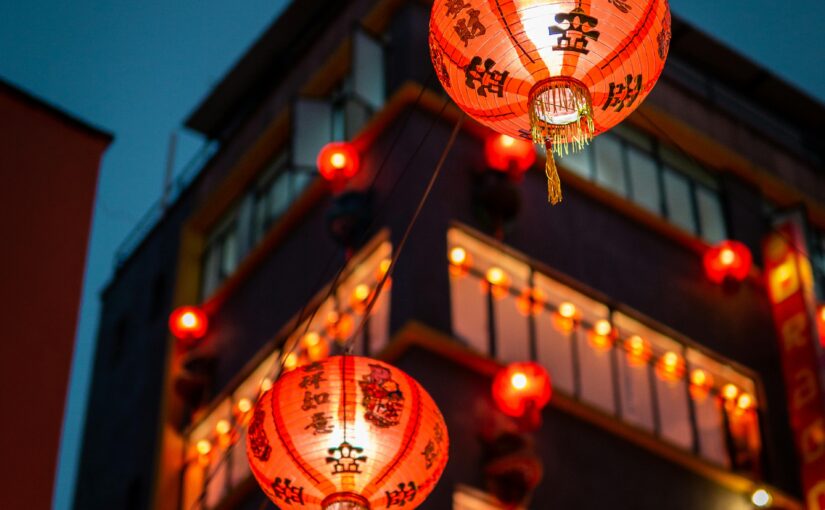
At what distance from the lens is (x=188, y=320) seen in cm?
1902

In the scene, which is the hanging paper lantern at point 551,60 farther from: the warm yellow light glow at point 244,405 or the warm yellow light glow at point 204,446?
the warm yellow light glow at point 204,446

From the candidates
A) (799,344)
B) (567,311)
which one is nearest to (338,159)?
(567,311)

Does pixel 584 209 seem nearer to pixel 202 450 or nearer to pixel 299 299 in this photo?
pixel 299 299

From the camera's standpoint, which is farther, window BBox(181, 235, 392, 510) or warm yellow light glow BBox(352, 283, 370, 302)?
warm yellow light glow BBox(352, 283, 370, 302)

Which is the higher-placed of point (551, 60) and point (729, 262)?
point (729, 262)

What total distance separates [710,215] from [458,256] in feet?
16.5

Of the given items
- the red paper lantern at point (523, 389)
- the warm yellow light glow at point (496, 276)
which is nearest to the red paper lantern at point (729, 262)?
the warm yellow light glow at point (496, 276)

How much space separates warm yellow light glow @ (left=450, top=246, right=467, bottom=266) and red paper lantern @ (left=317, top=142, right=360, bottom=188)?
176 centimetres

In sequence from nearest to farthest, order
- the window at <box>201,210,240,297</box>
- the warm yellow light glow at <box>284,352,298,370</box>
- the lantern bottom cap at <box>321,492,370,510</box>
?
the lantern bottom cap at <box>321,492,370,510</box>, the warm yellow light glow at <box>284,352,298,370</box>, the window at <box>201,210,240,297</box>

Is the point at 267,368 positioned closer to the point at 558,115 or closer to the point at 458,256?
the point at 458,256

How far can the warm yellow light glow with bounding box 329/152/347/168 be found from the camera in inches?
659

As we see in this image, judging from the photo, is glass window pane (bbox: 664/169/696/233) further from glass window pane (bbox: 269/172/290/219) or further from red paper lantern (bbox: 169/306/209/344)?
red paper lantern (bbox: 169/306/209/344)

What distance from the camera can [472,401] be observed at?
14719mm

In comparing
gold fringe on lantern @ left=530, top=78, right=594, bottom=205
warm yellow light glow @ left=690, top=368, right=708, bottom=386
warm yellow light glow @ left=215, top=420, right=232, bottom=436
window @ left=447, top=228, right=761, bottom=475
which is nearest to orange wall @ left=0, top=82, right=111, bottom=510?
window @ left=447, top=228, right=761, bottom=475
